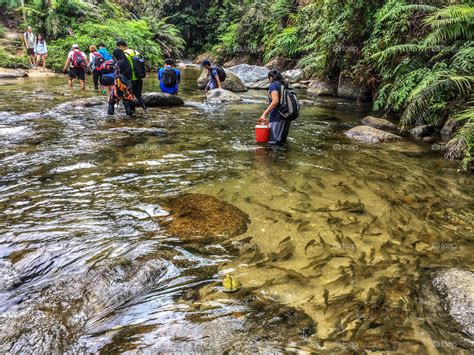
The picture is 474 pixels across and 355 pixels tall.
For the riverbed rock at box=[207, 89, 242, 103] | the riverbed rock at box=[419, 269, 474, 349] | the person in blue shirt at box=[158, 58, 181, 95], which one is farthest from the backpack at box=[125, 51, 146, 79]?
the riverbed rock at box=[419, 269, 474, 349]

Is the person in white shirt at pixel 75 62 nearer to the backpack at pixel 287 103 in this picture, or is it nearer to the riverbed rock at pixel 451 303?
the backpack at pixel 287 103

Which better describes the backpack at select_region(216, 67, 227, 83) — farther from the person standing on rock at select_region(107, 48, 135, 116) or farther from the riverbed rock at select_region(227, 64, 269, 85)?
the person standing on rock at select_region(107, 48, 135, 116)

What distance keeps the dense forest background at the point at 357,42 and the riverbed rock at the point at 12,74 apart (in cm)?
161

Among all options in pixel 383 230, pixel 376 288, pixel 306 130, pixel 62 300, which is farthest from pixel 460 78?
pixel 62 300

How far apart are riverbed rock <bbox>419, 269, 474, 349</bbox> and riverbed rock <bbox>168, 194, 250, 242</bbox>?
6.14 feet

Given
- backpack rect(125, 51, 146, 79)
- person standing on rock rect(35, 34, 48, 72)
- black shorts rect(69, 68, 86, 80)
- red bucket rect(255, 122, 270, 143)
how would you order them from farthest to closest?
person standing on rock rect(35, 34, 48, 72)
black shorts rect(69, 68, 86, 80)
backpack rect(125, 51, 146, 79)
red bucket rect(255, 122, 270, 143)

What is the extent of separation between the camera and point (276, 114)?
24.3 feet

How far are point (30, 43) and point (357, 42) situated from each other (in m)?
16.8

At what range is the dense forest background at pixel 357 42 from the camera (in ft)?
26.2

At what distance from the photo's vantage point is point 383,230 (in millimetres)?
4016

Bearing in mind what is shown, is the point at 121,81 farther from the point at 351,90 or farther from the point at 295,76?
the point at 295,76

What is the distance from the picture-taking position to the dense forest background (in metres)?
7.99

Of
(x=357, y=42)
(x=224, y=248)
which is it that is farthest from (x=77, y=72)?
(x=224, y=248)

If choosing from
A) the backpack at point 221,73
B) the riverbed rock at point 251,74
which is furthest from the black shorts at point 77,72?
the riverbed rock at point 251,74
